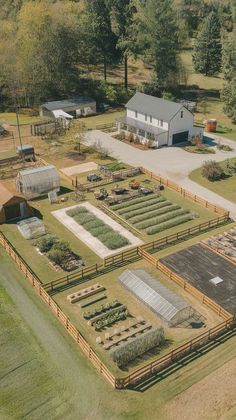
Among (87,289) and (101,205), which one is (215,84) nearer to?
(101,205)

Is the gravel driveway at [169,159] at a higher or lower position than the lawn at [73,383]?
higher

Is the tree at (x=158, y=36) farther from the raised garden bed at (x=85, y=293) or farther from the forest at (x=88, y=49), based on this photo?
the raised garden bed at (x=85, y=293)

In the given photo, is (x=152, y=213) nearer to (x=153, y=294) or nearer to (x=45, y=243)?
(x=45, y=243)

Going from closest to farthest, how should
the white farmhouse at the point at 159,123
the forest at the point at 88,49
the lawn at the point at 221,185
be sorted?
the lawn at the point at 221,185 → the white farmhouse at the point at 159,123 → the forest at the point at 88,49

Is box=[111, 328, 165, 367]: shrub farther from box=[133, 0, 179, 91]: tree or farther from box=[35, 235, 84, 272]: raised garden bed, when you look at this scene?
box=[133, 0, 179, 91]: tree

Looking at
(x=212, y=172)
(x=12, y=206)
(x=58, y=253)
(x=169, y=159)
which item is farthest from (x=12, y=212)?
(x=169, y=159)

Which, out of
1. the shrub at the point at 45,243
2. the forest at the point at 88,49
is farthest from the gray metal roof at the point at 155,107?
the shrub at the point at 45,243

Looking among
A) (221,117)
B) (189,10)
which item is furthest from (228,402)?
(189,10)

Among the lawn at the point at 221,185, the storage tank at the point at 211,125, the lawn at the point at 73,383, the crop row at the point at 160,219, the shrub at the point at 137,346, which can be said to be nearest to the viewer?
the lawn at the point at 73,383
